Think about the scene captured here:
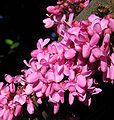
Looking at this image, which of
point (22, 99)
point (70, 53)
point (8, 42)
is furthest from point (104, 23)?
point (8, 42)

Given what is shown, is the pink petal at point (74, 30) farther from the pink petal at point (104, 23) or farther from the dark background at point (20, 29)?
the dark background at point (20, 29)

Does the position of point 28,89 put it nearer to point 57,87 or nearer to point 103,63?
point 57,87

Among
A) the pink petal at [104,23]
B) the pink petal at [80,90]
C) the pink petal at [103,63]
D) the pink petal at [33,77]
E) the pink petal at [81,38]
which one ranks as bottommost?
the pink petal at [80,90]

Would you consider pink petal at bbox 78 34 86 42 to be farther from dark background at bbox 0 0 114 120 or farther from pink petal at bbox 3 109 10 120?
dark background at bbox 0 0 114 120

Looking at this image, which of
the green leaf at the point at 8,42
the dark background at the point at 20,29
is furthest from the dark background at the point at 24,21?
the green leaf at the point at 8,42

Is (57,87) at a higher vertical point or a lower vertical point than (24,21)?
lower

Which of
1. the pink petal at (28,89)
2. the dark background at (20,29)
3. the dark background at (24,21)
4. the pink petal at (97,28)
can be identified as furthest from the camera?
the dark background at (24,21)

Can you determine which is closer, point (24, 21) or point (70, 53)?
point (70, 53)

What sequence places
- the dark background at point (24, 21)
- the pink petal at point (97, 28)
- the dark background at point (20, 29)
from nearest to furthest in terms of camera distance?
1. the pink petal at point (97, 28)
2. the dark background at point (20, 29)
3. the dark background at point (24, 21)

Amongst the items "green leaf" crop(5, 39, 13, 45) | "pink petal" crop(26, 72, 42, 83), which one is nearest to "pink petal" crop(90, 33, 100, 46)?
"pink petal" crop(26, 72, 42, 83)
